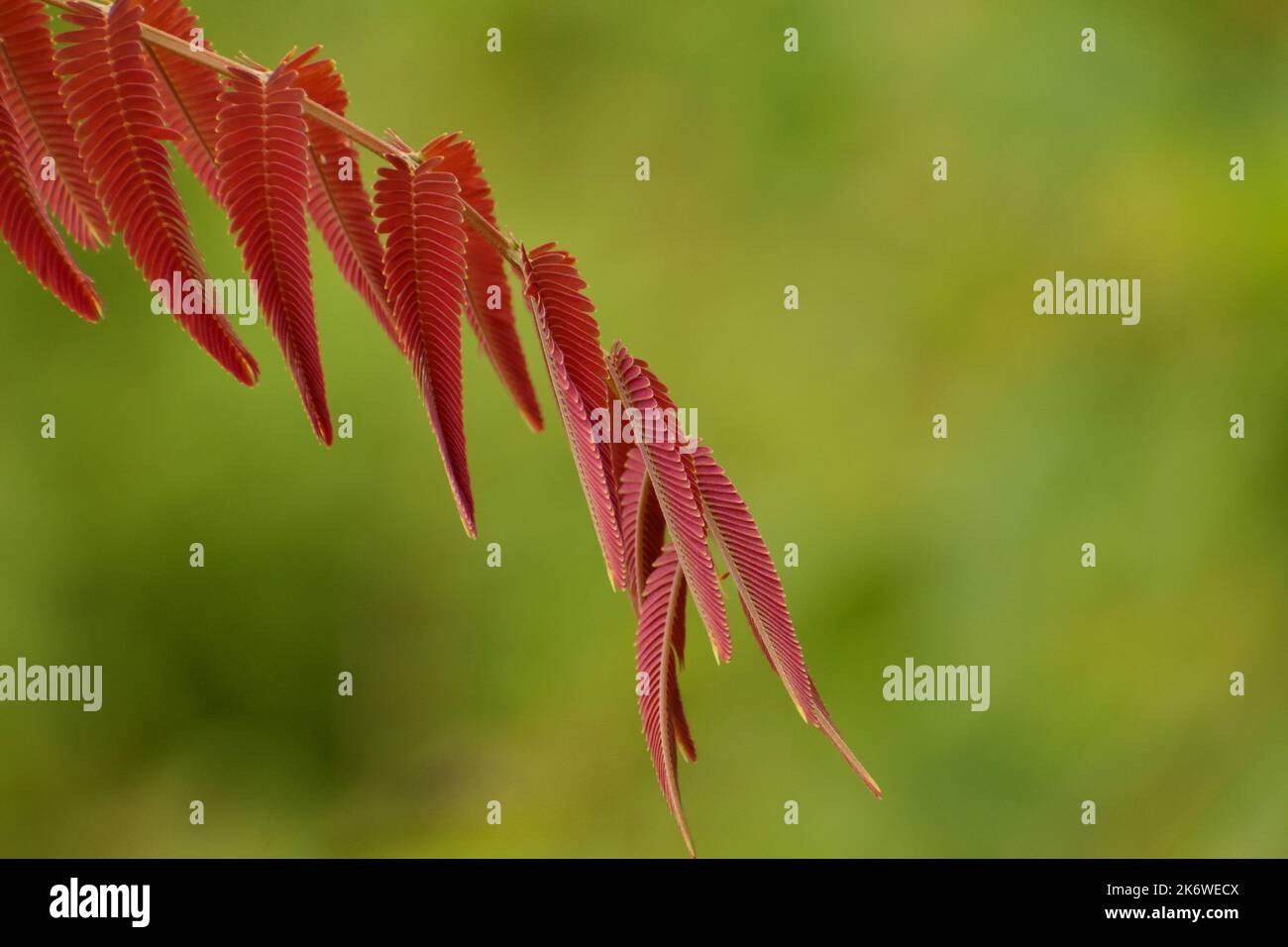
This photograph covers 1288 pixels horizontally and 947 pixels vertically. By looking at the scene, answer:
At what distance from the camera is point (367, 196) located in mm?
438

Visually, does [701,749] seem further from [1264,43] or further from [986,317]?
[1264,43]

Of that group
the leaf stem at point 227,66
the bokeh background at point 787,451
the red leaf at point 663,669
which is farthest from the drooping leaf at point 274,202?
the bokeh background at point 787,451

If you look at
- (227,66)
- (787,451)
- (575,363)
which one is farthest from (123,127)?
(787,451)

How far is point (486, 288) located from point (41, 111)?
155 mm

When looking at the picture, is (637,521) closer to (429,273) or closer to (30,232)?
(429,273)

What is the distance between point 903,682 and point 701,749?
37 centimetres

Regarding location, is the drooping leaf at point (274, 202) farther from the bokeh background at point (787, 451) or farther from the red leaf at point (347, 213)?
the bokeh background at point (787, 451)

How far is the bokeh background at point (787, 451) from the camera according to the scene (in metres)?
2.04

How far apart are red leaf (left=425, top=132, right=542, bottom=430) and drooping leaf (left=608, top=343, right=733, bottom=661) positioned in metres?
0.09

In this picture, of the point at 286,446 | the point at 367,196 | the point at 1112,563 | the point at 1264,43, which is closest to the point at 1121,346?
the point at 1112,563

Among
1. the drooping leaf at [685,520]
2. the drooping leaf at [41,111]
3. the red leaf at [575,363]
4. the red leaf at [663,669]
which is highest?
the drooping leaf at [41,111]

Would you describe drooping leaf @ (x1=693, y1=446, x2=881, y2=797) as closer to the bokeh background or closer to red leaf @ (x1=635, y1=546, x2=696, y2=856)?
red leaf @ (x1=635, y1=546, x2=696, y2=856)

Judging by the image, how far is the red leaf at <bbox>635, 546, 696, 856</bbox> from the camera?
0.36 m

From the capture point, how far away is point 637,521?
401 millimetres
